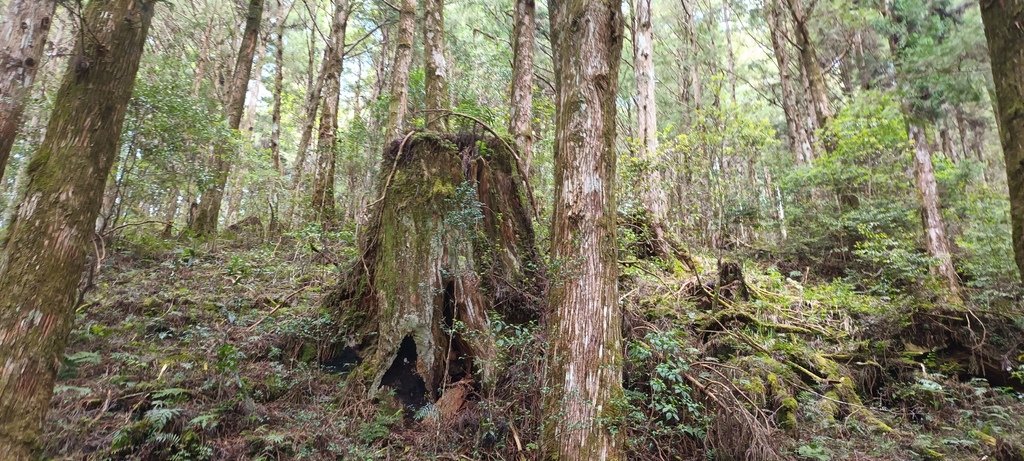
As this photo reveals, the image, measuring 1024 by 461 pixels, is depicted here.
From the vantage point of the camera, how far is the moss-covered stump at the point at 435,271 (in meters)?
5.31

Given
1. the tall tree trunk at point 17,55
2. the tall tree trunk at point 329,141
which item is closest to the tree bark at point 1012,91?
the tall tree trunk at point 17,55

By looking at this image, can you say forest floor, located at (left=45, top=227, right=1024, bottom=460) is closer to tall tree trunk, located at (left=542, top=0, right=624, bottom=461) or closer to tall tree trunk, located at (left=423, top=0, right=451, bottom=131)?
tall tree trunk, located at (left=542, top=0, right=624, bottom=461)

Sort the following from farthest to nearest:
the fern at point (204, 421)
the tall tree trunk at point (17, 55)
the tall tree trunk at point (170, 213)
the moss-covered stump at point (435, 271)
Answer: the tall tree trunk at point (170, 213)
the tall tree trunk at point (17, 55)
the moss-covered stump at point (435, 271)
the fern at point (204, 421)

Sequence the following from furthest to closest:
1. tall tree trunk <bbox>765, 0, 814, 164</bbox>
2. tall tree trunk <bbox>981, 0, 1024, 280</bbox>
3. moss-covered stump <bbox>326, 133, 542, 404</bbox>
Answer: tall tree trunk <bbox>765, 0, 814, 164</bbox>, moss-covered stump <bbox>326, 133, 542, 404</bbox>, tall tree trunk <bbox>981, 0, 1024, 280</bbox>

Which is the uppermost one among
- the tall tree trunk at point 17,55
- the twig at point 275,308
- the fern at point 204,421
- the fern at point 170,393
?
the tall tree trunk at point 17,55

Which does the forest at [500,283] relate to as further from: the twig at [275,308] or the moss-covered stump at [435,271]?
the twig at [275,308]

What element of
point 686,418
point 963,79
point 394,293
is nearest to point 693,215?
point 963,79

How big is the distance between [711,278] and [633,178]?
101 inches

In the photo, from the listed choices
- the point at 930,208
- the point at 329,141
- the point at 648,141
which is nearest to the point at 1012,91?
the point at 930,208

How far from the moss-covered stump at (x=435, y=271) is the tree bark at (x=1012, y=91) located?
4.12 meters

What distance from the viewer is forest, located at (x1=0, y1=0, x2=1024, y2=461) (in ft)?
12.5

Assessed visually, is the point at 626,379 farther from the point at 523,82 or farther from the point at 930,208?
the point at 930,208

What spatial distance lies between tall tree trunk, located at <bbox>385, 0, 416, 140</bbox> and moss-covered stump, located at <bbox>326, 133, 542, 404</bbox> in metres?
3.27

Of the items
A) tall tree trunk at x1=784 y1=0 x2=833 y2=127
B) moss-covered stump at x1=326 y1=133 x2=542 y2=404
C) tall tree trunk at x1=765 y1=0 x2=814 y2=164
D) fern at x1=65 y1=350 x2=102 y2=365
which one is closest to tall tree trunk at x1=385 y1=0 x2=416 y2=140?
moss-covered stump at x1=326 y1=133 x2=542 y2=404
